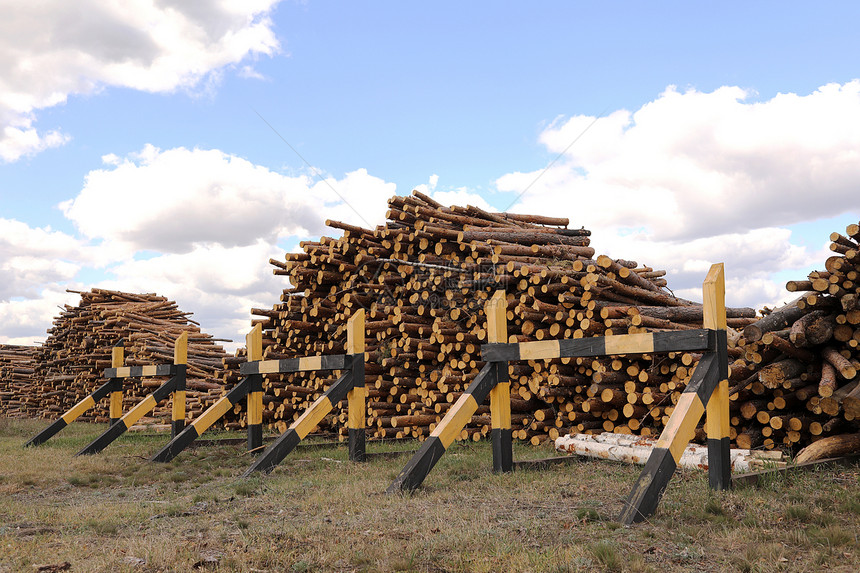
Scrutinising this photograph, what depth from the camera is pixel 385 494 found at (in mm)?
5953

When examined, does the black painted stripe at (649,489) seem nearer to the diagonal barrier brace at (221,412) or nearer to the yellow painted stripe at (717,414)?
the yellow painted stripe at (717,414)

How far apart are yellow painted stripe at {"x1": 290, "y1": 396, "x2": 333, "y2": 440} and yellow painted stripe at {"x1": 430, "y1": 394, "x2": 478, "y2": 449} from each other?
203cm

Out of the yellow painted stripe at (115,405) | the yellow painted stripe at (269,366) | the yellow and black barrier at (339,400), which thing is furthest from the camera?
the yellow painted stripe at (115,405)

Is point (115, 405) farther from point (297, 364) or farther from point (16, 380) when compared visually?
point (16, 380)

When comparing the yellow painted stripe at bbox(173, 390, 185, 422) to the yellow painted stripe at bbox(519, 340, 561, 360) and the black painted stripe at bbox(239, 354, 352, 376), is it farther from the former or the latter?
the yellow painted stripe at bbox(519, 340, 561, 360)

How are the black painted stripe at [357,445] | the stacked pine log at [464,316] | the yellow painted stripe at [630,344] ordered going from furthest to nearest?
the stacked pine log at [464,316] < the black painted stripe at [357,445] < the yellow painted stripe at [630,344]

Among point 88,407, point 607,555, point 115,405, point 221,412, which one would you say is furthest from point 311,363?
point 88,407

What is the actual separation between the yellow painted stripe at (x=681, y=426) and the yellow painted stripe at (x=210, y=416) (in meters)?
6.77

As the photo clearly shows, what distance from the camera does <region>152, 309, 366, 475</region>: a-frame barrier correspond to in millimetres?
7980

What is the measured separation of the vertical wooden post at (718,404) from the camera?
18.0ft

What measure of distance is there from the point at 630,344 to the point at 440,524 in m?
2.46

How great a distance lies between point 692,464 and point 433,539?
145 inches

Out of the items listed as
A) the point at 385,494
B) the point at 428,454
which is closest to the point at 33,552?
the point at 385,494

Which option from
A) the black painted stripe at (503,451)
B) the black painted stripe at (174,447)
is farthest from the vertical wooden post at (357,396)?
the black painted stripe at (174,447)
